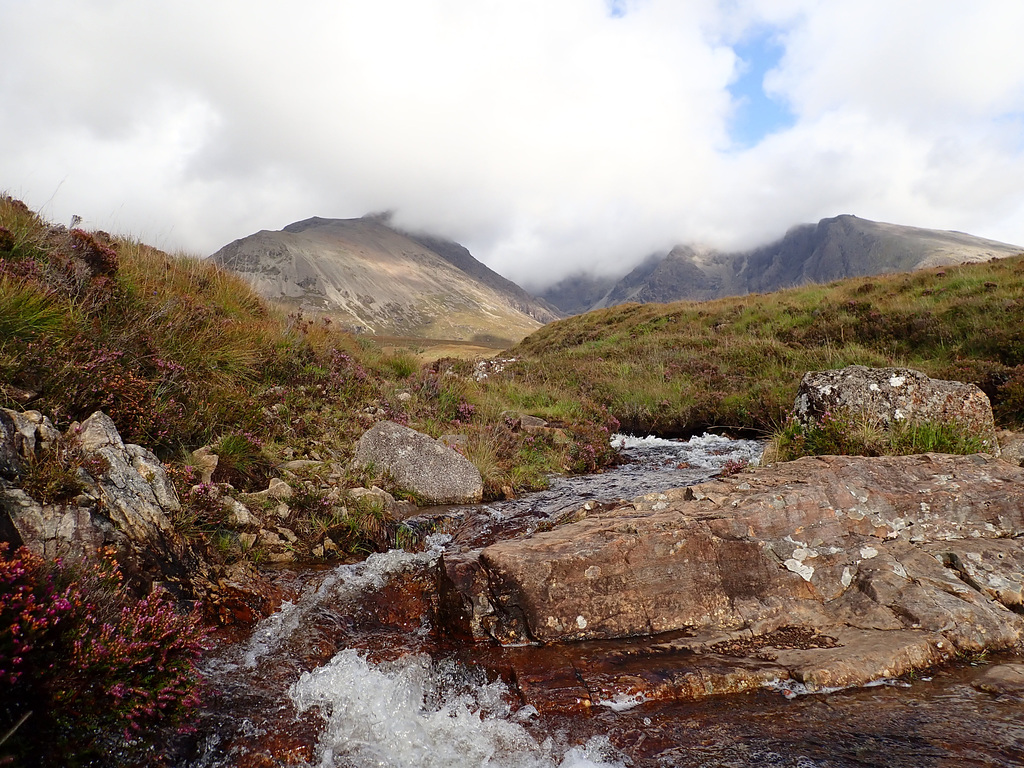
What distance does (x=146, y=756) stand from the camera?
259 cm

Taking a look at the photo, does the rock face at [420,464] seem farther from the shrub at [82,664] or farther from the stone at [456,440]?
the shrub at [82,664]

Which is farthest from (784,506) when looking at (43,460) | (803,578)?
(43,460)

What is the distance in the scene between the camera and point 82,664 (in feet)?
8.07

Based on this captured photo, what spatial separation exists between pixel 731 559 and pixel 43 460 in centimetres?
538

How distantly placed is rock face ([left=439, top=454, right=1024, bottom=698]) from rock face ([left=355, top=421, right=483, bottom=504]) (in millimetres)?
3109

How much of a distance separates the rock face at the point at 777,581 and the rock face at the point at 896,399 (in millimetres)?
2671

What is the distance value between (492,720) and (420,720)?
0.48m

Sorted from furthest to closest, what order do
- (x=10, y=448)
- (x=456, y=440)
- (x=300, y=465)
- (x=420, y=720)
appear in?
(x=456, y=440) → (x=300, y=465) → (x=10, y=448) → (x=420, y=720)

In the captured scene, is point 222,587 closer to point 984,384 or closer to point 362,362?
point 362,362

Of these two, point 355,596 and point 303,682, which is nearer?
point 303,682

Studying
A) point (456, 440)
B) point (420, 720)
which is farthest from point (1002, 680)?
point (456, 440)

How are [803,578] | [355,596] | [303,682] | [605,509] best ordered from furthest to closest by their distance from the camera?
[605,509] → [355,596] → [803,578] → [303,682]

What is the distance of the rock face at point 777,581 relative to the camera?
11.1 feet

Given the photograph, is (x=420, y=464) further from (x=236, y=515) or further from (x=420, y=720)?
(x=420, y=720)
